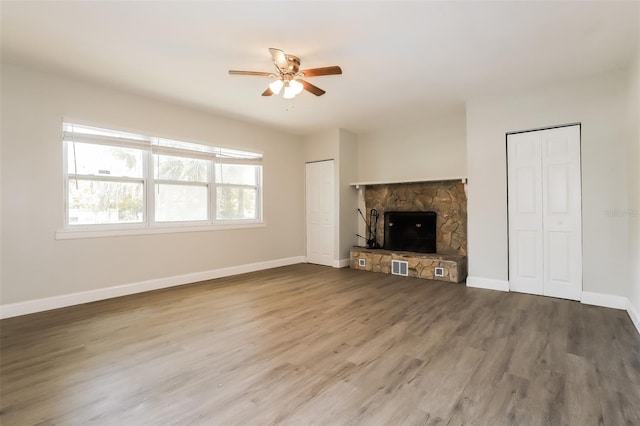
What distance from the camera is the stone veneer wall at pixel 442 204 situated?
5.14 m

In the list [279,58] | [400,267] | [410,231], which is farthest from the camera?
[410,231]

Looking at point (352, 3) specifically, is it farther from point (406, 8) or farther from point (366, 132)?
point (366, 132)

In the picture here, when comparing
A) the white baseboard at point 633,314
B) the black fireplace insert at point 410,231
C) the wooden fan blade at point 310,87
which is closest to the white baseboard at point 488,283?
the black fireplace insert at point 410,231

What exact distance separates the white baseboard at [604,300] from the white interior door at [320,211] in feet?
12.8

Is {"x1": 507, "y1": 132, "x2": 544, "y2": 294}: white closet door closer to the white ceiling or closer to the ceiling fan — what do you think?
the white ceiling

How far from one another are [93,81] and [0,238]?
210cm

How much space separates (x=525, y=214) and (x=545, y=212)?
0.22m

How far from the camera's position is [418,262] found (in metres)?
5.00

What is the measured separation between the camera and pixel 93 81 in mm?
3695

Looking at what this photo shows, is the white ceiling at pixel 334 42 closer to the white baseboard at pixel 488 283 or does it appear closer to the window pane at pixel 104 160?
the window pane at pixel 104 160

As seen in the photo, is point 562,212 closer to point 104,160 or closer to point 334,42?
point 334,42

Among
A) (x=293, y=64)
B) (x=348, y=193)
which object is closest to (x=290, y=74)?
(x=293, y=64)

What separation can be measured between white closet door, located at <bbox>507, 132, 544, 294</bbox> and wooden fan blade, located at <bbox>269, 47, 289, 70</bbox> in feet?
10.8

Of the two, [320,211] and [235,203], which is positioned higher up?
[235,203]
